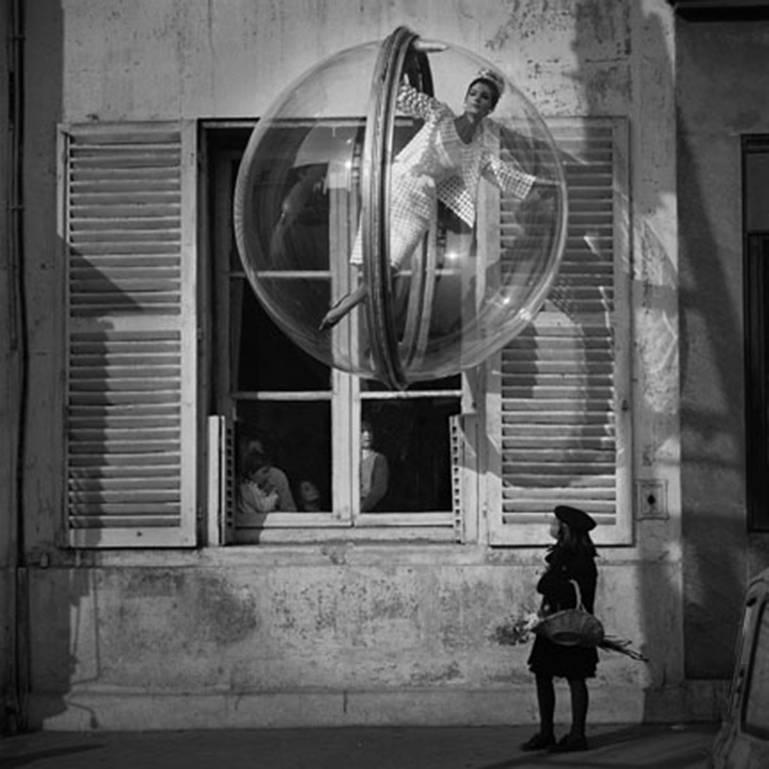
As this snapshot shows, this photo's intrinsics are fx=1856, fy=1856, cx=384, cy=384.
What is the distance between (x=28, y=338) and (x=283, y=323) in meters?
2.29

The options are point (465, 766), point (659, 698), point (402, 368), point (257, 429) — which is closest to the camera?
point (402, 368)

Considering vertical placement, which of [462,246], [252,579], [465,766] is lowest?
[465,766]

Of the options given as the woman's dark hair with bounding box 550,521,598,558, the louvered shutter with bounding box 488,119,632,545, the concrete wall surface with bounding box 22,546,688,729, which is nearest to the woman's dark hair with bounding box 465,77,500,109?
the louvered shutter with bounding box 488,119,632,545

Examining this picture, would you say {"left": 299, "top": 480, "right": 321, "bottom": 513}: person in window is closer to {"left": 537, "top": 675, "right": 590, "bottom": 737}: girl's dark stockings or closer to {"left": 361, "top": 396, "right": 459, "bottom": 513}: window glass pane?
{"left": 361, "top": 396, "right": 459, "bottom": 513}: window glass pane

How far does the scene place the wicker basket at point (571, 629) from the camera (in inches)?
354

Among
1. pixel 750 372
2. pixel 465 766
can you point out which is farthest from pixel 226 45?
pixel 465 766

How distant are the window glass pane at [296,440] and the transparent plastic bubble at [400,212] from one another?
2020 millimetres

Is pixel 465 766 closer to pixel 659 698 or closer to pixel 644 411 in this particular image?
pixel 659 698

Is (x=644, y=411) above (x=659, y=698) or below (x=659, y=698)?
above

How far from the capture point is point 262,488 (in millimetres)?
10344

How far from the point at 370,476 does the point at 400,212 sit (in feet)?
9.00

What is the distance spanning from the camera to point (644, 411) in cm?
994

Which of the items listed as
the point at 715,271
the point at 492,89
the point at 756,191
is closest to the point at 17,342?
the point at 492,89

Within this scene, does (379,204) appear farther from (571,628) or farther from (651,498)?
(651,498)
